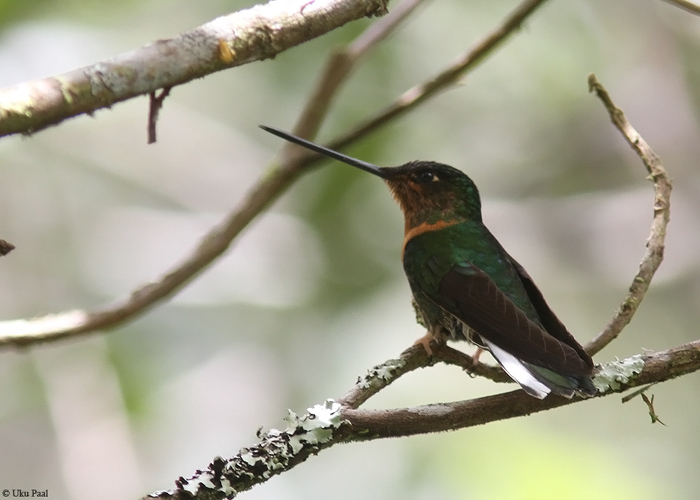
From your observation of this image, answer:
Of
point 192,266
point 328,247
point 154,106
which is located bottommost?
point 192,266

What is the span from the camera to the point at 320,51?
718 centimetres

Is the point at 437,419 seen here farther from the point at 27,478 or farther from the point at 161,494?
the point at 27,478

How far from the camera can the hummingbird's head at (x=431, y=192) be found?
13.1ft

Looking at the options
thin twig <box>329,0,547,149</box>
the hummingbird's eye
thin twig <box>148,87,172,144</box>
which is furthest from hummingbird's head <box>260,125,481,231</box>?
thin twig <box>148,87,172,144</box>

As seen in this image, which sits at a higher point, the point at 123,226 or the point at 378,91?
the point at 378,91

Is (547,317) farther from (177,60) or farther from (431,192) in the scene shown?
(177,60)

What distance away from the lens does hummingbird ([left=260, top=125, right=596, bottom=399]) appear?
8.44 ft

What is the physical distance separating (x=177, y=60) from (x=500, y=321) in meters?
1.58

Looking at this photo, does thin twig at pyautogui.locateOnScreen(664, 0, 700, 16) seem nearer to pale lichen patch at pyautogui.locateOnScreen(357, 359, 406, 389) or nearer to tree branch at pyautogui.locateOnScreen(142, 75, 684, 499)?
tree branch at pyautogui.locateOnScreen(142, 75, 684, 499)

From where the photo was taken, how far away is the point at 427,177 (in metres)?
4.01

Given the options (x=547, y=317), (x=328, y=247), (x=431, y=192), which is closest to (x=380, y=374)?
(x=547, y=317)

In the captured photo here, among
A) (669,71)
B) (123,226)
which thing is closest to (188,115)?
(123,226)

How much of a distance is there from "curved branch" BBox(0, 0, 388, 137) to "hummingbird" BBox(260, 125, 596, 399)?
0.89 m

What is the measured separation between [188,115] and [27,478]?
333 centimetres
